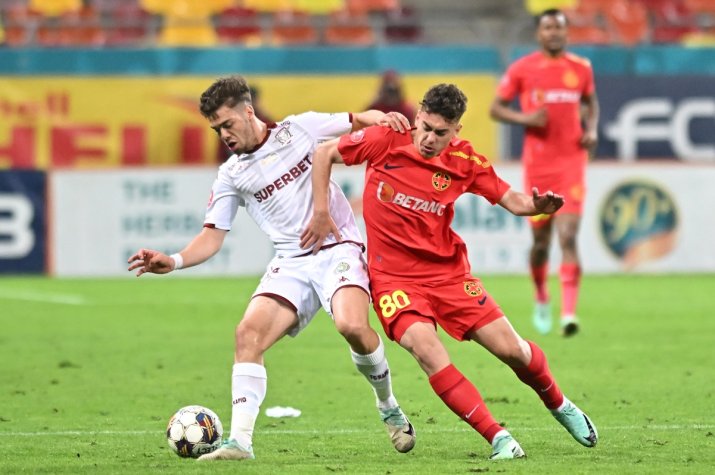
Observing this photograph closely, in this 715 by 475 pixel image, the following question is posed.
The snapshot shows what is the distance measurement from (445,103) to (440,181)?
1.59 ft

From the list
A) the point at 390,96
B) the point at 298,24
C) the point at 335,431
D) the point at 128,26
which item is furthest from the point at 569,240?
the point at 128,26

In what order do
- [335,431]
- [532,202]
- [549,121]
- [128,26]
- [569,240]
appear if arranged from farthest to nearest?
[128,26]
[549,121]
[569,240]
[335,431]
[532,202]

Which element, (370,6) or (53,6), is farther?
(370,6)

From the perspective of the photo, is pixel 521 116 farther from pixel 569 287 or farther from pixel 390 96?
pixel 390 96

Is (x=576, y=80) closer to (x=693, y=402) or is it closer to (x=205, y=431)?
→ (x=693, y=402)

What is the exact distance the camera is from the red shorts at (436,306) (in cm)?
636

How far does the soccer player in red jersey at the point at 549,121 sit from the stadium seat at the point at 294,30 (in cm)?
752

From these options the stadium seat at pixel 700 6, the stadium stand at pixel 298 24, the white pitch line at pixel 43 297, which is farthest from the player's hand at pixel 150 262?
the stadium seat at pixel 700 6

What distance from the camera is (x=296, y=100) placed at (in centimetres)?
1822

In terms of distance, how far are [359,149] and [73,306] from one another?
817 centimetres

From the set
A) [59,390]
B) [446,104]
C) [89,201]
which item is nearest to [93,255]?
[89,201]

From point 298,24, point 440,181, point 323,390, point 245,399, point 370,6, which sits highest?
point 370,6

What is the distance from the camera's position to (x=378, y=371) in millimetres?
6629

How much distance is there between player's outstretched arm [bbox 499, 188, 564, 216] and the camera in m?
6.36
